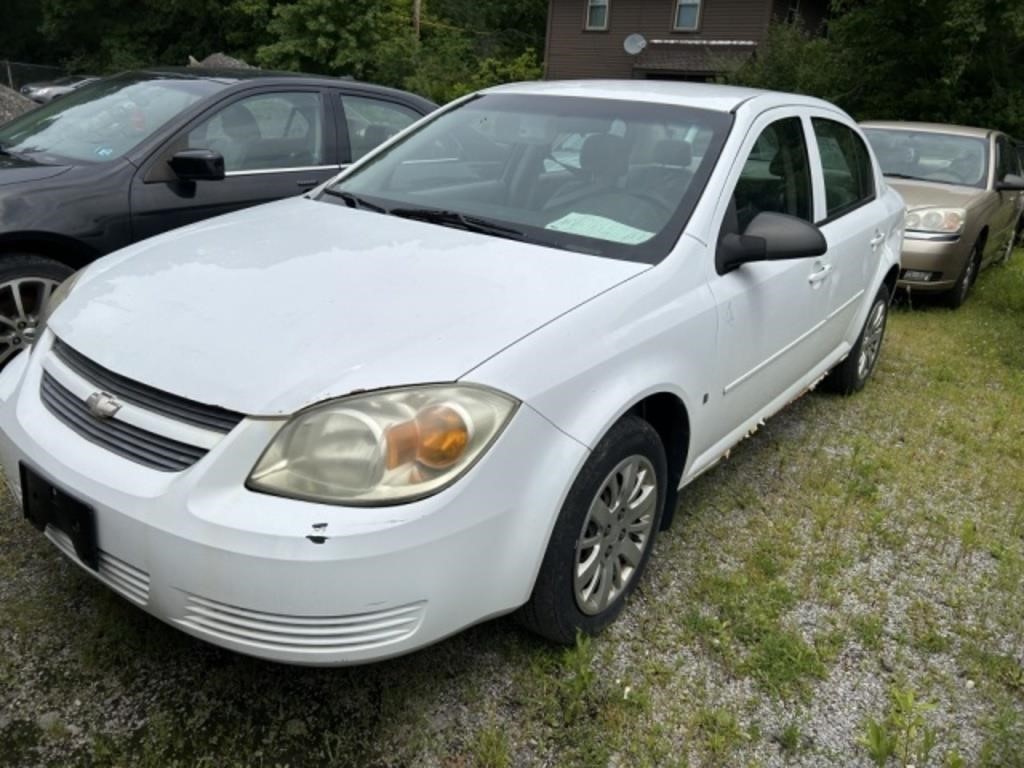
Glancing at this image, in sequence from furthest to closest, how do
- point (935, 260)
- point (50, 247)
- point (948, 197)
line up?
point (948, 197) → point (935, 260) → point (50, 247)

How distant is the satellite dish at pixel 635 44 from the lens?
1042 inches

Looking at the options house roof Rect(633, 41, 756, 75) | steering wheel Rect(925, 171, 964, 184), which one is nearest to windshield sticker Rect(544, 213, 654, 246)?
steering wheel Rect(925, 171, 964, 184)

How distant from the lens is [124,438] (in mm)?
2000

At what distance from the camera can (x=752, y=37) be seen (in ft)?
81.3

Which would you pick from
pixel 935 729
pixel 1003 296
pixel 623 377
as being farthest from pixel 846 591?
pixel 1003 296

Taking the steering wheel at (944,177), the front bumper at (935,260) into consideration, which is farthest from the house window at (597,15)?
the front bumper at (935,260)

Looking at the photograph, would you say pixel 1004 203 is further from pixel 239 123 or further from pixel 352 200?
pixel 352 200

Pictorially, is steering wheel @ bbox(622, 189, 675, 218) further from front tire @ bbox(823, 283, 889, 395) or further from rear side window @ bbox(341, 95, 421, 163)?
rear side window @ bbox(341, 95, 421, 163)

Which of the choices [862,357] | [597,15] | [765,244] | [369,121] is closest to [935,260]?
[862,357]

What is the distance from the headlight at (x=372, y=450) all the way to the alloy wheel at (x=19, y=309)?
2.39m

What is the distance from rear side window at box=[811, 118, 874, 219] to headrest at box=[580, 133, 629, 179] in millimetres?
1209

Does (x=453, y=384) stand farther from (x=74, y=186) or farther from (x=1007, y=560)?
(x=74, y=186)

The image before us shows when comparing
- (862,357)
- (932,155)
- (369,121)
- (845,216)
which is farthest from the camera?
(932,155)

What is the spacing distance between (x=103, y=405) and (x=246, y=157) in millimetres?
2860
